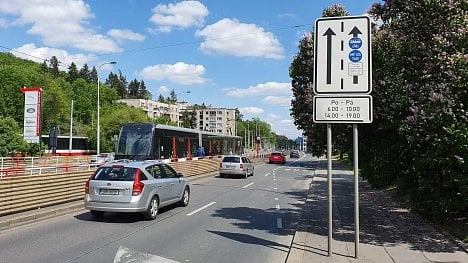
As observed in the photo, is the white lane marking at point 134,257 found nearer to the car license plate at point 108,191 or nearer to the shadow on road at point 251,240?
the shadow on road at point 251,240

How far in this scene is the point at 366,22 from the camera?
7.59 m

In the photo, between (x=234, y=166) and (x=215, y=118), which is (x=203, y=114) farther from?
(x=234, y=166)

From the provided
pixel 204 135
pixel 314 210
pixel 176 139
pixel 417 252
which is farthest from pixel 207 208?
pixel 204 135

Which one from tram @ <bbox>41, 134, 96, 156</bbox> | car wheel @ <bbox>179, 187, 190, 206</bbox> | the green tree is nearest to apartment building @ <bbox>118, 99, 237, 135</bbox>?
tram @ <bbox>41, 134, 96, 156</bbox>

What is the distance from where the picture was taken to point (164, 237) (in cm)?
980

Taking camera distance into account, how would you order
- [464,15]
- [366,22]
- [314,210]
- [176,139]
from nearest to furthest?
[366,22] → [464,15] → [314,210] → [176,139]

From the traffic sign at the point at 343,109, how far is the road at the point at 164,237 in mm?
2521

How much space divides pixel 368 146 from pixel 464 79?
478 centimetres

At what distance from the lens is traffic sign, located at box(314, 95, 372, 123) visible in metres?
7.54

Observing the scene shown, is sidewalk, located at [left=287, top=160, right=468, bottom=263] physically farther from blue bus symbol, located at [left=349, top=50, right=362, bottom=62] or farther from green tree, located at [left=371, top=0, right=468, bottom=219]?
blue bus symbol, located at [left=349, top=50, right=362, bottom=62]

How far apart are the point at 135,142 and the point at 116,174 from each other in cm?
1742

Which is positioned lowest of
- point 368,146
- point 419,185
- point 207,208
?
point 207,208

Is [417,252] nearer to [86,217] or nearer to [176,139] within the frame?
[86,217]

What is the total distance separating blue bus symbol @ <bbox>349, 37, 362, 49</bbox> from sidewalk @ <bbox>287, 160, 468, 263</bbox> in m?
3.41
